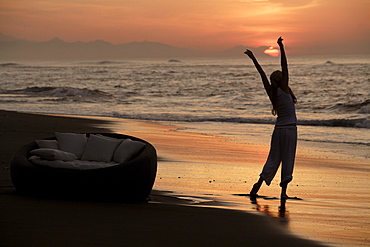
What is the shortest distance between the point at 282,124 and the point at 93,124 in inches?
425

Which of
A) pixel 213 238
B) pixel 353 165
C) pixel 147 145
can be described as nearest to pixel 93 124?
pixel 353 165

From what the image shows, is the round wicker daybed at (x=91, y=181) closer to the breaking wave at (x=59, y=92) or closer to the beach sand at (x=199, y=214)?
the beach sand at (x=199, y=214)

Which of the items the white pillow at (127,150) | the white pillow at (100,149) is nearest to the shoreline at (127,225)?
the white pillow at (127,150)

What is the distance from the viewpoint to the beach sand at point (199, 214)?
465 cm

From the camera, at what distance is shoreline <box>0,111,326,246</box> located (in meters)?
4.50

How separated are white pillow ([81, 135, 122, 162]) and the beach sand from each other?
813 mm

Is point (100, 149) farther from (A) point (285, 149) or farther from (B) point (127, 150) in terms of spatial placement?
(A) point (285, 149)

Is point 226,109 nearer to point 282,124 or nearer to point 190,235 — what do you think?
point 282,124

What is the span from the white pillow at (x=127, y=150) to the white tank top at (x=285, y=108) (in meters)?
1.87

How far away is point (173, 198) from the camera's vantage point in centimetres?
674

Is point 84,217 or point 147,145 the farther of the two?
point 147,145

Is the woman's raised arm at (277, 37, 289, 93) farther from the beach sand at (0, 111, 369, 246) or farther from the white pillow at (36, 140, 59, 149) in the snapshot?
the white pillow at (36, 140, 59, 149)

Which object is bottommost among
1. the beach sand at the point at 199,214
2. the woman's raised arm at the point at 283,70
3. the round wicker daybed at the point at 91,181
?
the beach sand at the point at 199,214

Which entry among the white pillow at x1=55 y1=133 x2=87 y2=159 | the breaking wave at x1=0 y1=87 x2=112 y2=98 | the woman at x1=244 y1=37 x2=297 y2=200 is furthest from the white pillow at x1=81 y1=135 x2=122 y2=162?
the breaking wave at x1=0 y1=87 x2=112 y2=98
